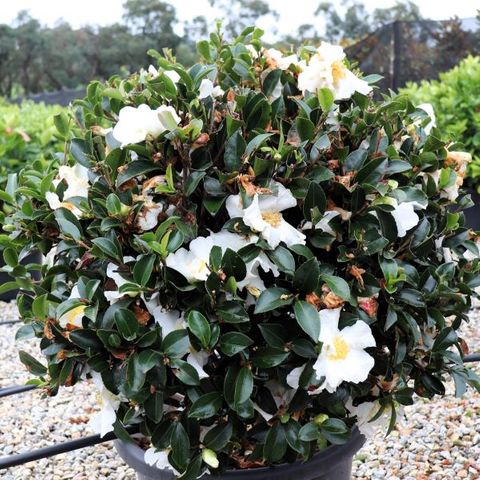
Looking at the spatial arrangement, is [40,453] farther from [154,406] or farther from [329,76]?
[329,76]

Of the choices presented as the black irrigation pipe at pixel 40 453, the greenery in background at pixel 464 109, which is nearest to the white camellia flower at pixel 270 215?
the black irrigation pipe at pixel 40 453

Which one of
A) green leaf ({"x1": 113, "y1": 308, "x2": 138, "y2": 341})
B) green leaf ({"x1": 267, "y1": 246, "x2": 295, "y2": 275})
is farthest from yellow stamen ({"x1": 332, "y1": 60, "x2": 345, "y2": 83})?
green leaf ({"x1": 113, "y1": 308, "x2": 138, "y2": 341})

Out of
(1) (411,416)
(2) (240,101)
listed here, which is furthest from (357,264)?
(1) (411,416)

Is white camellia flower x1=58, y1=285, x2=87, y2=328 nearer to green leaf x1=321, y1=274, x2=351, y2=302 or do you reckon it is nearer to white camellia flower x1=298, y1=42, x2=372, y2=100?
green leaf x1=321, y1=274, x2=351, y2=302

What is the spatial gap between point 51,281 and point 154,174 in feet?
1.08

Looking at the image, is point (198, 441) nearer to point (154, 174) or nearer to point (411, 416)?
point (154, 174)

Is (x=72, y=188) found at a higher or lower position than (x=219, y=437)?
→ higher

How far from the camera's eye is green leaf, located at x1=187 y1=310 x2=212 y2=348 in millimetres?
1142

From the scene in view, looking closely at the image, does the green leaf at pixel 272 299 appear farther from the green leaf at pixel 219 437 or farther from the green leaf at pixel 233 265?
the green leaf at pixel 219 437

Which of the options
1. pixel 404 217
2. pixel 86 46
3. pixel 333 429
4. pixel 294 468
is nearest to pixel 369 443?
pixel 294 468

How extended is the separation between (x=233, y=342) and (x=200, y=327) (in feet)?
0.23

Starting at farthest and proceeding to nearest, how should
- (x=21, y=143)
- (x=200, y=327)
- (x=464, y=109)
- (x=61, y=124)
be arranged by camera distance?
(x=464, y=109), (x=21, y=143), (x=61, y=124), (x=200, y=327)

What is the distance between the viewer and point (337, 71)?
1403mm

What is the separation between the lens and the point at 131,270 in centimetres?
122
